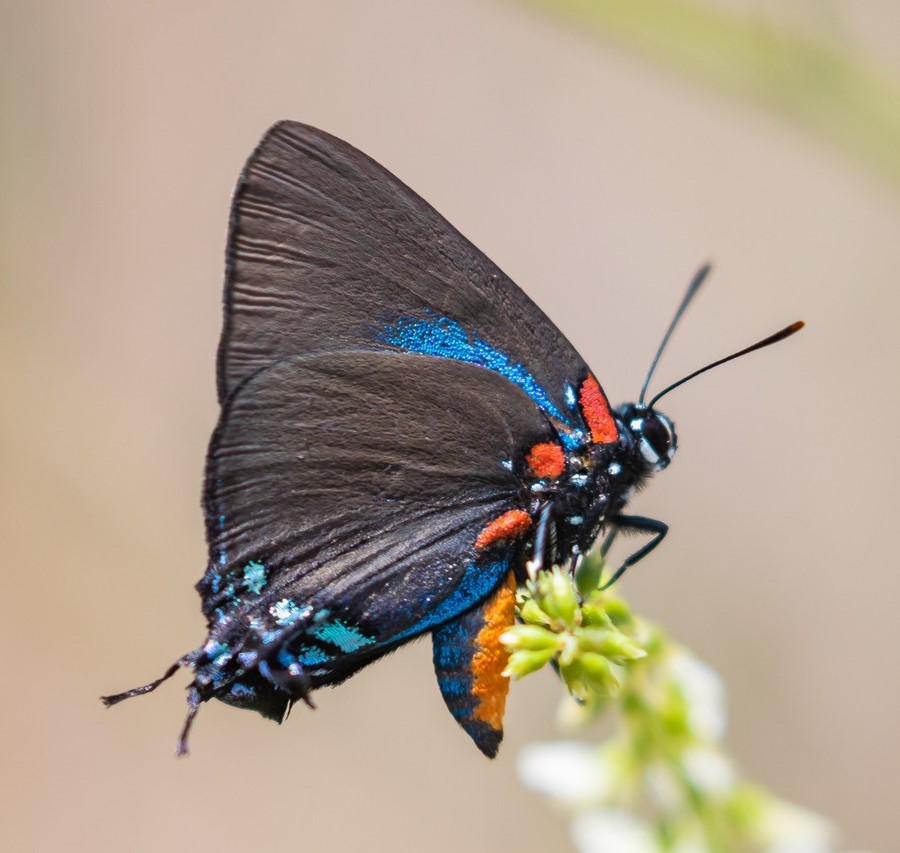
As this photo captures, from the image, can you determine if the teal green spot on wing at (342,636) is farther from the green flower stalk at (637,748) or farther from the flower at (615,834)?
the flower at (615,834)

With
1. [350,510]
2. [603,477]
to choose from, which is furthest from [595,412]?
[350,510]

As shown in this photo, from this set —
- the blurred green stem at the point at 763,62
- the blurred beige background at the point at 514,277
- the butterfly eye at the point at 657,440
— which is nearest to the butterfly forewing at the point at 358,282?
the butterfly eye at the point at 657,440

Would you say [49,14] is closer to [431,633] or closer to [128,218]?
[128,218]

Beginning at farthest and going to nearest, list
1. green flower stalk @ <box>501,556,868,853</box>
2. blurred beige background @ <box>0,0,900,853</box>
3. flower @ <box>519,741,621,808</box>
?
blurred beige background @ <box>0,0,900,853</box>, flower @ <box>519,741,621,808</box>, green flower stalk @ <box>501,556,868,853</box>

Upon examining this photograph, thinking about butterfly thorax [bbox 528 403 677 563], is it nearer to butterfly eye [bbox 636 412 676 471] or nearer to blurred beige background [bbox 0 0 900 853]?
butterfly eye [bbox 636 412 676 471]

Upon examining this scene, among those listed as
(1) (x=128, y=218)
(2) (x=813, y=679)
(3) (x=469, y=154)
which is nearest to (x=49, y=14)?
(1) (x=128, y=218)

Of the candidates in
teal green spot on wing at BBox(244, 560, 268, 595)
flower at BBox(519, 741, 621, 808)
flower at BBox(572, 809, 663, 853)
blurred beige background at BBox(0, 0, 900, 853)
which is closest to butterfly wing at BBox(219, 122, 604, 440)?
teal green spot on wing at BBox(244, 560, 268, 595)
